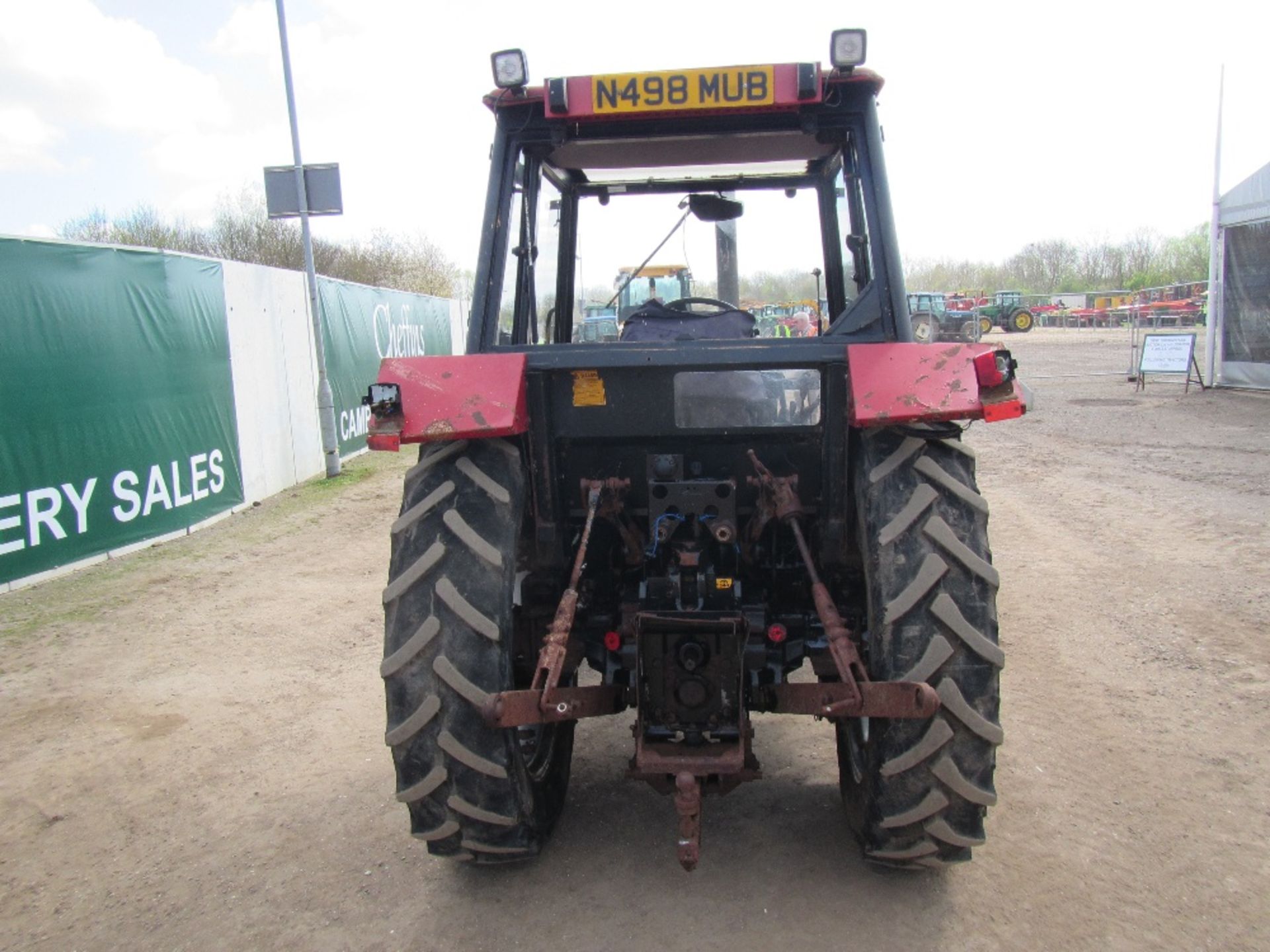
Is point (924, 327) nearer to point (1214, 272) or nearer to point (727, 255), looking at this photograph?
point (1214, 272)

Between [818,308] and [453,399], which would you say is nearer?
[453,399]

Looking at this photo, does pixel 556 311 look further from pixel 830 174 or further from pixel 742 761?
pixel 742 761

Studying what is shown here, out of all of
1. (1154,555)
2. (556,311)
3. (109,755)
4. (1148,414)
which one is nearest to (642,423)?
(556,311)

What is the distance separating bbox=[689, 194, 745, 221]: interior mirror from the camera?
170 inches

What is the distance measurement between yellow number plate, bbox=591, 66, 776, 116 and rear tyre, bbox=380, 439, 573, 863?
1.38m

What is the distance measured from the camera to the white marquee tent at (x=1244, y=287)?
613 inches

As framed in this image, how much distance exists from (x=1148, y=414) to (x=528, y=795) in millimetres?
14472

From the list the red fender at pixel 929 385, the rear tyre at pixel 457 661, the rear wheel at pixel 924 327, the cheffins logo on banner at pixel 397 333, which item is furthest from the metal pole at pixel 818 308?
the rear wheel at pixel 924 327

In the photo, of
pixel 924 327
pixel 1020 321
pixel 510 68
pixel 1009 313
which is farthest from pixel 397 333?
pixel 1009 313

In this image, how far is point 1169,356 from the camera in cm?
1800

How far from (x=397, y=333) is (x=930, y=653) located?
1468 centimetres

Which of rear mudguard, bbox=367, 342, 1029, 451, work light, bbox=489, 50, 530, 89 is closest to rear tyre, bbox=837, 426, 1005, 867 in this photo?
rear mudguard, bbox=367, 342, 1029, 451

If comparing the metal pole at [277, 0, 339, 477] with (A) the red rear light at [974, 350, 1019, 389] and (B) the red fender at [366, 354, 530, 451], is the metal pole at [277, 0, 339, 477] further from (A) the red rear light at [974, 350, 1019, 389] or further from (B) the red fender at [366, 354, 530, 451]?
(A) the red rear light at [974, 350, 1019, 389]

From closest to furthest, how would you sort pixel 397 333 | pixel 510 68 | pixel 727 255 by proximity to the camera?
pixel 510 68 → pixel 727 255 → pixel 397 333
